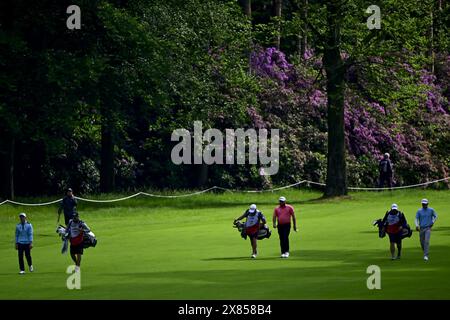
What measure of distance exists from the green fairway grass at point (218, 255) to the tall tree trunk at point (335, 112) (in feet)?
3.43

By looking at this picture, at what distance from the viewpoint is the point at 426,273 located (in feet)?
104

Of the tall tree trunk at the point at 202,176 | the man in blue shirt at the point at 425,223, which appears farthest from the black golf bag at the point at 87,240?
the tall tree trunk at the point at 202,176

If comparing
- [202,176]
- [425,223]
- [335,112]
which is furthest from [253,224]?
[202,176]

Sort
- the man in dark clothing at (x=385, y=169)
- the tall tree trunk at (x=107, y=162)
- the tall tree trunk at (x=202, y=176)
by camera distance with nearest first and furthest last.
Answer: the tall tree trunk at (x=107, y=162), the man in dark clothing at (x=385, y=169), the tall tree trunk at (x=202, y=176)

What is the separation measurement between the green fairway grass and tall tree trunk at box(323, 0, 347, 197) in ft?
3.43

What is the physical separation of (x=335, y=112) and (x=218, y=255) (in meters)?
23.0

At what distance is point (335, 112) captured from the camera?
194 feet

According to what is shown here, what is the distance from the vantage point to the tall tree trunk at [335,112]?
191 feet

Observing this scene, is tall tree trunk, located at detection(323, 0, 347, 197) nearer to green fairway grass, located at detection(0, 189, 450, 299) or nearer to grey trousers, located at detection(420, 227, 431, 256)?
green fairway grass, located at detection(0, 189, 450, 299)

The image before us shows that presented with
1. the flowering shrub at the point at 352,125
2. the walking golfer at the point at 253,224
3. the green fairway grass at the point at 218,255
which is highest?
the flowering shrub at the point at 352,125

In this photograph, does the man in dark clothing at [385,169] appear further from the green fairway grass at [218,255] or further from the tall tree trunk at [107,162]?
the tall tree trunk at [107,162]

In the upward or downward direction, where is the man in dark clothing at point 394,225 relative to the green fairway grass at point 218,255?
upward

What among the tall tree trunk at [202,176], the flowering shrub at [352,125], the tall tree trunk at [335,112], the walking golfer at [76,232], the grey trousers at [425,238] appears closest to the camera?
the walking golfer at [76,232]
